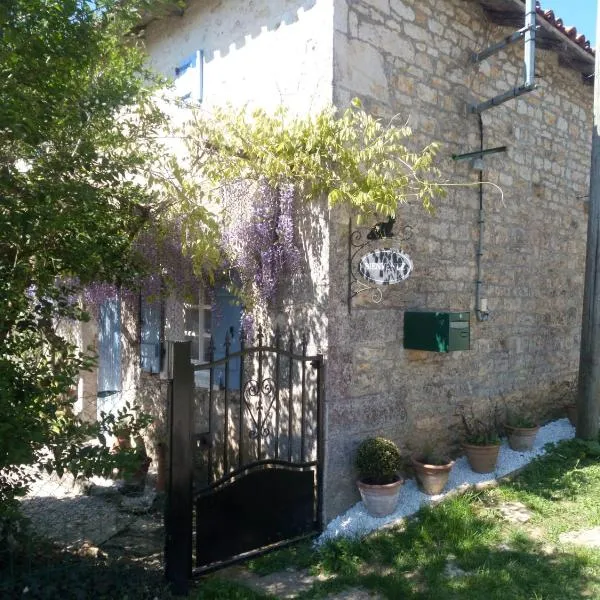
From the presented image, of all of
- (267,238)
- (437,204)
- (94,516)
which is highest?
(437,204)

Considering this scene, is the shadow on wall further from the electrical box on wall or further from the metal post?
the electrical box on wall

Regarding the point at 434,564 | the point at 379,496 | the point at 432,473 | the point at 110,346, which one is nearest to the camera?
the point at 434,564

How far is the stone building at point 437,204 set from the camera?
170 inches

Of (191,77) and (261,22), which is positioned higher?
(261,22)

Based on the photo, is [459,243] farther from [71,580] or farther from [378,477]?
[71,580]

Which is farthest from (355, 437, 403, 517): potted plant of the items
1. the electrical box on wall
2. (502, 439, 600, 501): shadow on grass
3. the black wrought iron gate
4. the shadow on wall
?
the shadow on wall

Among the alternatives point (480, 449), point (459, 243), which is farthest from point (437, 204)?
point (480, 449)

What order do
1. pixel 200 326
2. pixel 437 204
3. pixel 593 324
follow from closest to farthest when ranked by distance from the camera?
pixel 437 204
pixel 200 326
pixel 593 324

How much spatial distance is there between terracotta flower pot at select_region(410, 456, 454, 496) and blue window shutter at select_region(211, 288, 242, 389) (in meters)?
1.65

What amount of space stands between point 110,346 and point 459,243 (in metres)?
3.83

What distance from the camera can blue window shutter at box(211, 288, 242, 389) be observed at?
4.95 m

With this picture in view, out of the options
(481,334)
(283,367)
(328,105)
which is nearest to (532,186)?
(481,334)

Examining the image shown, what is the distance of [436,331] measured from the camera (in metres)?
4.55

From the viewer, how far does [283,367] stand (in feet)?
14.8
